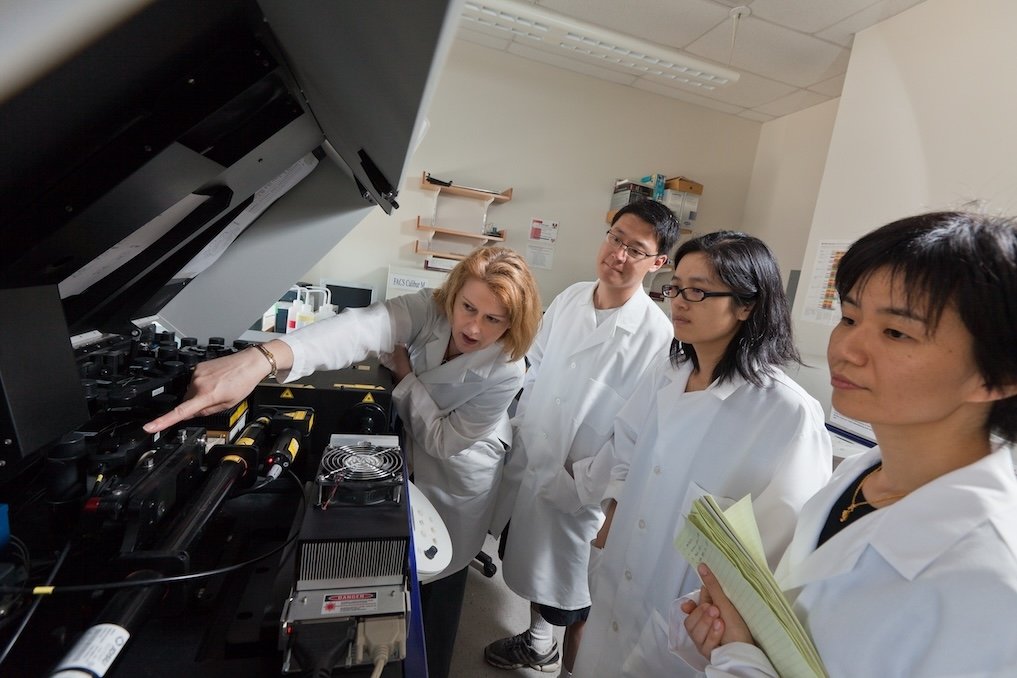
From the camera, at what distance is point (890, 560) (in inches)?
22.5

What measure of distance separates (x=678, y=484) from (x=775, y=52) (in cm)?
281

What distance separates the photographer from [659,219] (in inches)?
57.3

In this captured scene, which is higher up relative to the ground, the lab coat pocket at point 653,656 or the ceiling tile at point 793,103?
the ceiling tile at point 793,103

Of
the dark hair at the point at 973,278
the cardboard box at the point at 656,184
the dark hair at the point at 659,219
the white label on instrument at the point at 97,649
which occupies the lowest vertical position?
the white label on instrument at the point at 97,649

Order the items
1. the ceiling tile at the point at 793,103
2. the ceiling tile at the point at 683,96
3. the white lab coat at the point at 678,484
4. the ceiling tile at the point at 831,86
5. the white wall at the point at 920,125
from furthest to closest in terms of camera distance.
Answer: the ceiling tile at the point at 683,96 → the ceiling tile at the point at 793,103 → the ceiling tile at the point at 831,86 → the white wall at the point at 920,125 → the white lab coat at the point at 678,484

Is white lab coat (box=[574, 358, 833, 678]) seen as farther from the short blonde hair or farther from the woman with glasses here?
the short blonde hair

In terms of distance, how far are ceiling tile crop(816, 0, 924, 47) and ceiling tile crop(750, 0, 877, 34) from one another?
0.04m

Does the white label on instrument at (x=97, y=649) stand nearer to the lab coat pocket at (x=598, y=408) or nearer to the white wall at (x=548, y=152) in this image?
the lab coat pocket at (x=598, y=408)

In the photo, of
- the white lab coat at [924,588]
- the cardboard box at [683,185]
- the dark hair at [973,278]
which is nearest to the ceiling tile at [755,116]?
the cardboard box at [683,185]

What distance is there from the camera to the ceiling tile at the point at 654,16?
Answer: 7.59 ft

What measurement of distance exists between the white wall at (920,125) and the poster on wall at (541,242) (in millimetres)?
1660

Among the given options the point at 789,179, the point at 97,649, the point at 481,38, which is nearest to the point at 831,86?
the point at 789,179

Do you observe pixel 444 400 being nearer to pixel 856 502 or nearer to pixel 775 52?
pixel 856 502

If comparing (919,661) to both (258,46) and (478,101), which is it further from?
(478,101)
